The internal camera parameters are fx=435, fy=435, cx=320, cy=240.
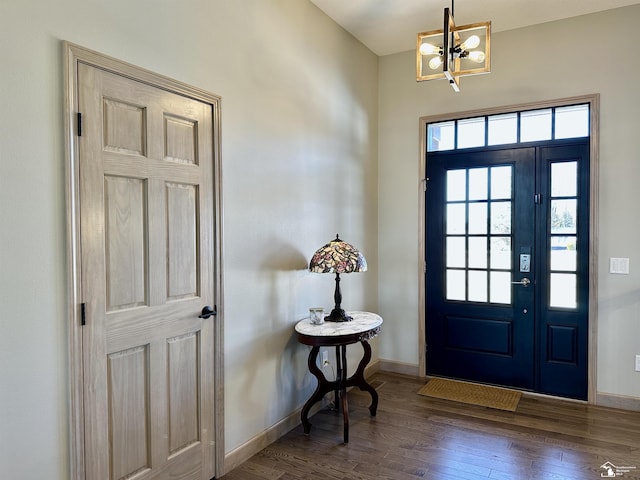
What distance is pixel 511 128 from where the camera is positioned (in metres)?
3.97

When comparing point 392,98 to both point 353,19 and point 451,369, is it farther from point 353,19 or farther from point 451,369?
point 451,369

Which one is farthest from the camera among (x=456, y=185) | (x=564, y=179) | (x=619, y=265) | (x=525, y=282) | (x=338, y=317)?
(x=456, y=185)

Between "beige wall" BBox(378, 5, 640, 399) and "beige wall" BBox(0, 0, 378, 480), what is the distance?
0.36 meters

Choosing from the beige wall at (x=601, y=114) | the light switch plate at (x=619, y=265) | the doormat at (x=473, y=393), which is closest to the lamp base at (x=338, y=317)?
the doormat at (x=473, y=393)

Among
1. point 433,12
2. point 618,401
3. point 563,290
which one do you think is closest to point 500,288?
point 563,290

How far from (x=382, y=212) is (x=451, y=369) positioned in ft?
5.62

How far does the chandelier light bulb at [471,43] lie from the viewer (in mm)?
2547

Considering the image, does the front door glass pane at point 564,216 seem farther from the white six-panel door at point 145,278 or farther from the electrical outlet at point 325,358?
the white six-panel door at point 145,278

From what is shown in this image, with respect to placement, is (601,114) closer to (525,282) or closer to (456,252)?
(525,282)

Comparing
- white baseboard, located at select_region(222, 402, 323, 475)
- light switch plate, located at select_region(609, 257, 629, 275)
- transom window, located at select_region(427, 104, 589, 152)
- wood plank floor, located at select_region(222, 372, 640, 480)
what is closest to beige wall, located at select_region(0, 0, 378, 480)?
white baseboard, located at select_region(222, 402, 323, 475)

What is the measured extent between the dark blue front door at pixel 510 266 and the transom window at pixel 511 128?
99mm

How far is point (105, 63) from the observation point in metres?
1.96

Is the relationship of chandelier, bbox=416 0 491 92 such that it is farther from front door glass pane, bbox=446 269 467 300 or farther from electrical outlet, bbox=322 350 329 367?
electrical outlet, bbox=322 350 329 367

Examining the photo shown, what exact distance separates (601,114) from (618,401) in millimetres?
2361
